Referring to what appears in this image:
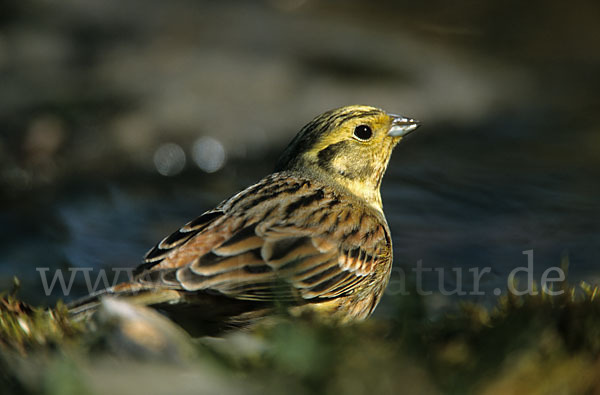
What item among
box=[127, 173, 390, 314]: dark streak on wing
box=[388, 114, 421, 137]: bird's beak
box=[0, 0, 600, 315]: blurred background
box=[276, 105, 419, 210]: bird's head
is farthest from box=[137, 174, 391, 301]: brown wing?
box=[0, 0, 600, 315]: blurred background

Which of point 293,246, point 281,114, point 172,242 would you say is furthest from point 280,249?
point 281,114

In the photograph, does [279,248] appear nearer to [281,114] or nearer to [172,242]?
[172,242]

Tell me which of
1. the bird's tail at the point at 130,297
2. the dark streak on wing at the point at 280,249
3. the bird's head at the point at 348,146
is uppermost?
the bird's head at the point at 348,146

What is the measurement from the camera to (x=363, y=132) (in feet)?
16.7

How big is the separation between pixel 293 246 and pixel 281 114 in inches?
178

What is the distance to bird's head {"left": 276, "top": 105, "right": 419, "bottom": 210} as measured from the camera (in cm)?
506

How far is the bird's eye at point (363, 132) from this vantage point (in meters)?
5.09

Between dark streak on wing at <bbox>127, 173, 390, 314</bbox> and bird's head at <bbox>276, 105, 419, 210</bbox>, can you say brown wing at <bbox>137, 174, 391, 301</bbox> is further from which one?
bird's head at <bbox>276, 105, 419, 210</bbox>

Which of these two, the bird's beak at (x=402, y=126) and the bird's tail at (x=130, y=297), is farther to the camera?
the bird's beak at (x=402, y=126)

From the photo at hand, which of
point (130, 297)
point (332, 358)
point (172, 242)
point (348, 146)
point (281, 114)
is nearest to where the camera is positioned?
point (332, 358)

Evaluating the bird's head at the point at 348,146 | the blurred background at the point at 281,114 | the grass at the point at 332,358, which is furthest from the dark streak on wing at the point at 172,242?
the blurred background at the point at 281,114

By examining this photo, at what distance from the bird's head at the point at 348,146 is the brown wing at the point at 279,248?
9.9 inches

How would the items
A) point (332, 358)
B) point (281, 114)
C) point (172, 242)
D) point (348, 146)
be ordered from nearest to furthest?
point (332, 358), point (172, 242), point (348, 146), point (281, 114)

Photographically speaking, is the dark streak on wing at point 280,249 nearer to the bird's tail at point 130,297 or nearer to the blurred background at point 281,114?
the bird's tail at point 130,297
